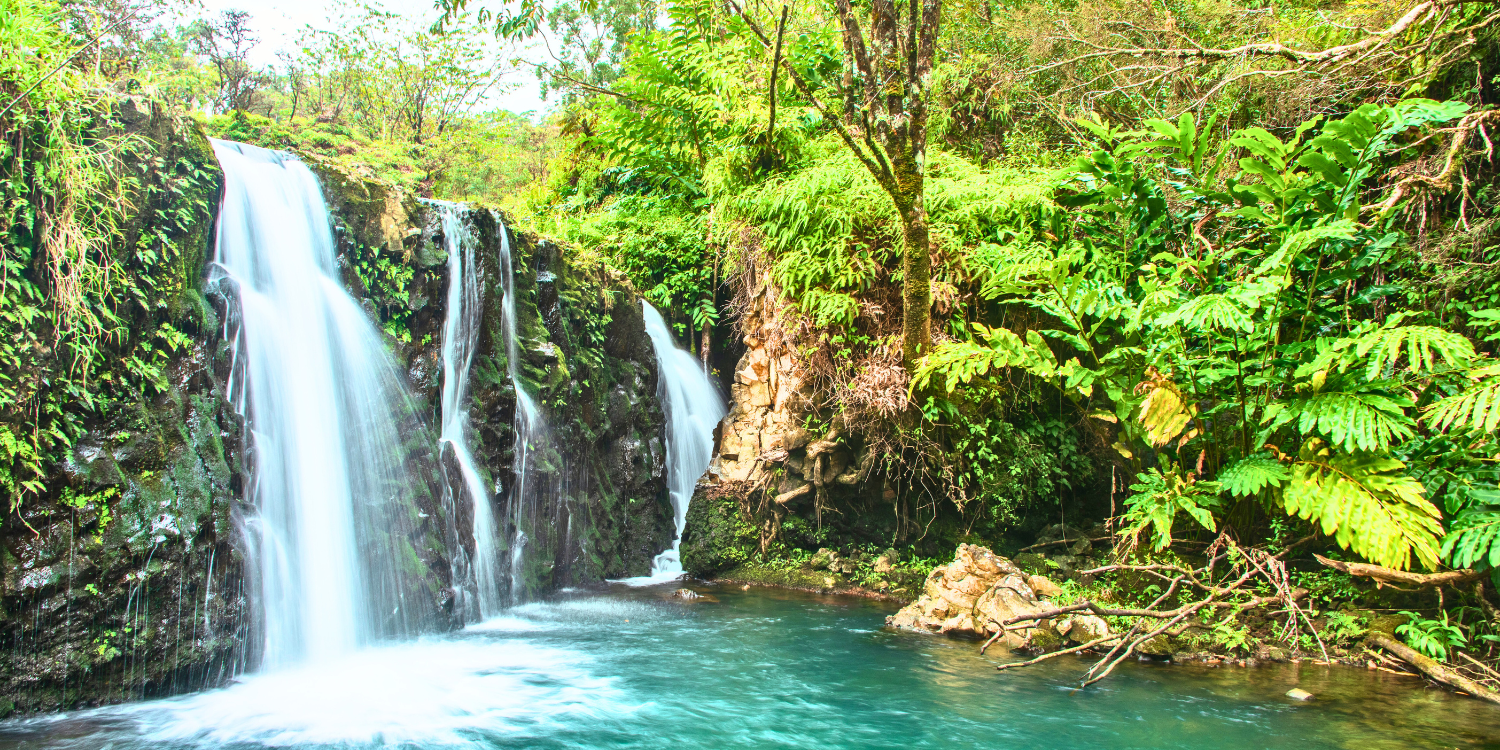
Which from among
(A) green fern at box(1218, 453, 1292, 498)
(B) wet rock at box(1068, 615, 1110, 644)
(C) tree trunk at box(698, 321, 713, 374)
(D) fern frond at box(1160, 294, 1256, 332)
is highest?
(C) tree trunk at box(698, 321, 713, 374)

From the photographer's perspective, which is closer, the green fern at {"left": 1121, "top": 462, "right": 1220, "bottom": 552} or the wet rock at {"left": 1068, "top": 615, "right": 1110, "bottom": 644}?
the green fern at {"left": 1121, "top": 462, "right": 1220, "bottom": 552}

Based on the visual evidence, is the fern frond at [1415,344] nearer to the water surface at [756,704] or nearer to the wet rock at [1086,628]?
the water surface at [756,704]

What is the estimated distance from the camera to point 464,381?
763 centimetres

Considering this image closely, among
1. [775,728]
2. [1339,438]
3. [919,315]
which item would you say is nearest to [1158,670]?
[1339,438]

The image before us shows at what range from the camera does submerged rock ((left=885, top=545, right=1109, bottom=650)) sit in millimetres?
6031

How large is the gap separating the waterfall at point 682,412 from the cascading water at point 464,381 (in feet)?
9.23

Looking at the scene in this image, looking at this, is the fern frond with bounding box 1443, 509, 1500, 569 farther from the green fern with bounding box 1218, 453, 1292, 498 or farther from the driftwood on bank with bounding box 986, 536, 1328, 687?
the driftwood on bank with bounding box 986, 536, 1328, 687

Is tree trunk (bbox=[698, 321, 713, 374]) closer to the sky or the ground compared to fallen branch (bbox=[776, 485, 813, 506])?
closer to the sky

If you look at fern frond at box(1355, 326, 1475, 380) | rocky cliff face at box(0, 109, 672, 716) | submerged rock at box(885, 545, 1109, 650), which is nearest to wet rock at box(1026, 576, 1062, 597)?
submerged rock at box(885, 545, 1109, 650)

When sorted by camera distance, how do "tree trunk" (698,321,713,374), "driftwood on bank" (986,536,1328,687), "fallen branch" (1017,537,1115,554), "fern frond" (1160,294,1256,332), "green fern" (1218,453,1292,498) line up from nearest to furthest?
1. "fern frond" (1160,294,1256,332)
2. "driftwood on bank" (986,536,1328,687)
3. "green fern" (1218,453,1292,498)
4. "fallen branch" (1017,537,1115,554)
5. "tree trunk" (698,321,713,374)

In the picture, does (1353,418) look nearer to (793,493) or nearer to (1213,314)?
(1213,314)

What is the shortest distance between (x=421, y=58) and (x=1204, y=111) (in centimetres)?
2000

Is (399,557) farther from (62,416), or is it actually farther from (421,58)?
(421,58)

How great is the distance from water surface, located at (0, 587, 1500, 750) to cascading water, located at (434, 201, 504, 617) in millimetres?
917
